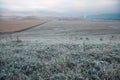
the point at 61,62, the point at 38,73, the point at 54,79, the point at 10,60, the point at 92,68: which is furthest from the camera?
the point at 10,60

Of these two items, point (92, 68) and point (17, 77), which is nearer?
point (17, 77)

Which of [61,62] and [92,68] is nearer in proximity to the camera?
[92,68]

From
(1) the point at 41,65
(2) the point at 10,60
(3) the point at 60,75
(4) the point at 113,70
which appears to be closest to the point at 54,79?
(3) the point at 60,75

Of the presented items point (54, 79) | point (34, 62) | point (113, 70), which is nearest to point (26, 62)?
point (34, 62)

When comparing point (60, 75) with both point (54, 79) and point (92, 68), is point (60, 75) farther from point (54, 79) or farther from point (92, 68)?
point (92, 68)

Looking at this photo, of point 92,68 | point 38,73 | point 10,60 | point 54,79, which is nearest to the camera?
point 54,79

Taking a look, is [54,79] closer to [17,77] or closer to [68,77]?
[68,77]

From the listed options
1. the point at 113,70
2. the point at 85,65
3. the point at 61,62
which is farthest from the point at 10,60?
the point at 113,70

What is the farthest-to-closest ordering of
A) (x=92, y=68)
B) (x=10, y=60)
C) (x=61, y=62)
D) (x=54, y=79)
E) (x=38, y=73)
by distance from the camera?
(x=10, y=60)
(x=61, y=62)
(x=92, y=68)
(x=38, y=73)
(x=54, y=79)
